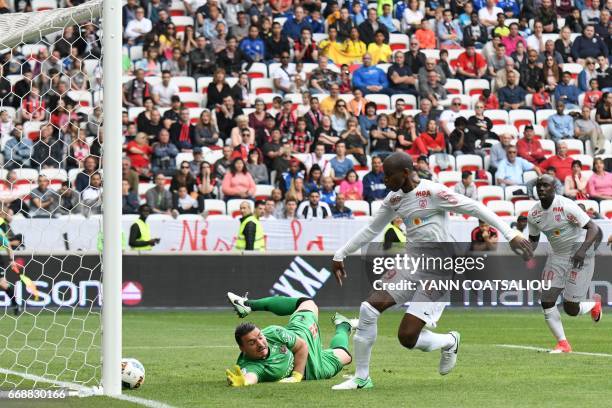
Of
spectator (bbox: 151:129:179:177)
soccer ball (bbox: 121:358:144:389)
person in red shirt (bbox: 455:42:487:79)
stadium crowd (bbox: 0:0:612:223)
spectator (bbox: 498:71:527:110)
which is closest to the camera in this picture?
soccer ball (bbox: 121:358:144:389)

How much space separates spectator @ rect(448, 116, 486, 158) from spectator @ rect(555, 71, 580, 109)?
2819 mm

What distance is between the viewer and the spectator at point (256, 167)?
23.2 m

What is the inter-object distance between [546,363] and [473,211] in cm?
295

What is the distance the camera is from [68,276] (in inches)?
784

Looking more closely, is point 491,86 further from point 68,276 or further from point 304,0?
point 68,276

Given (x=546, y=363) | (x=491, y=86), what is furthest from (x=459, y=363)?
(x=491, y=86)

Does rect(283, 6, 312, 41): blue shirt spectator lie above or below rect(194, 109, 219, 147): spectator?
above

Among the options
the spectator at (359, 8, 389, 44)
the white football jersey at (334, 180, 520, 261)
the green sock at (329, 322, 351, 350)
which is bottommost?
the green sock at (329, 322, 351, 350)

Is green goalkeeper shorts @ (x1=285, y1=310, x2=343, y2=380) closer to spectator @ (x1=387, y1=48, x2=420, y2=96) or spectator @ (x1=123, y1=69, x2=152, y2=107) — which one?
spectator @ (x1=123, y1=69, x2=152, y2=107)

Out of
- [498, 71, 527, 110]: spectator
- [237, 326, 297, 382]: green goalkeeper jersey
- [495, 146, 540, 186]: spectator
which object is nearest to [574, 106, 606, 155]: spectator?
[498, 71, 527, 110]: spectator

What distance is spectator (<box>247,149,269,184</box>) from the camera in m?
23.2

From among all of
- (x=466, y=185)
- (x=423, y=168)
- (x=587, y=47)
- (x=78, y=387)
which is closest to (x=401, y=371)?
(x=78, y=387)

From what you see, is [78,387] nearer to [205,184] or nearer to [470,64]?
[205,184]

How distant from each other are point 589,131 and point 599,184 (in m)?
2.10
